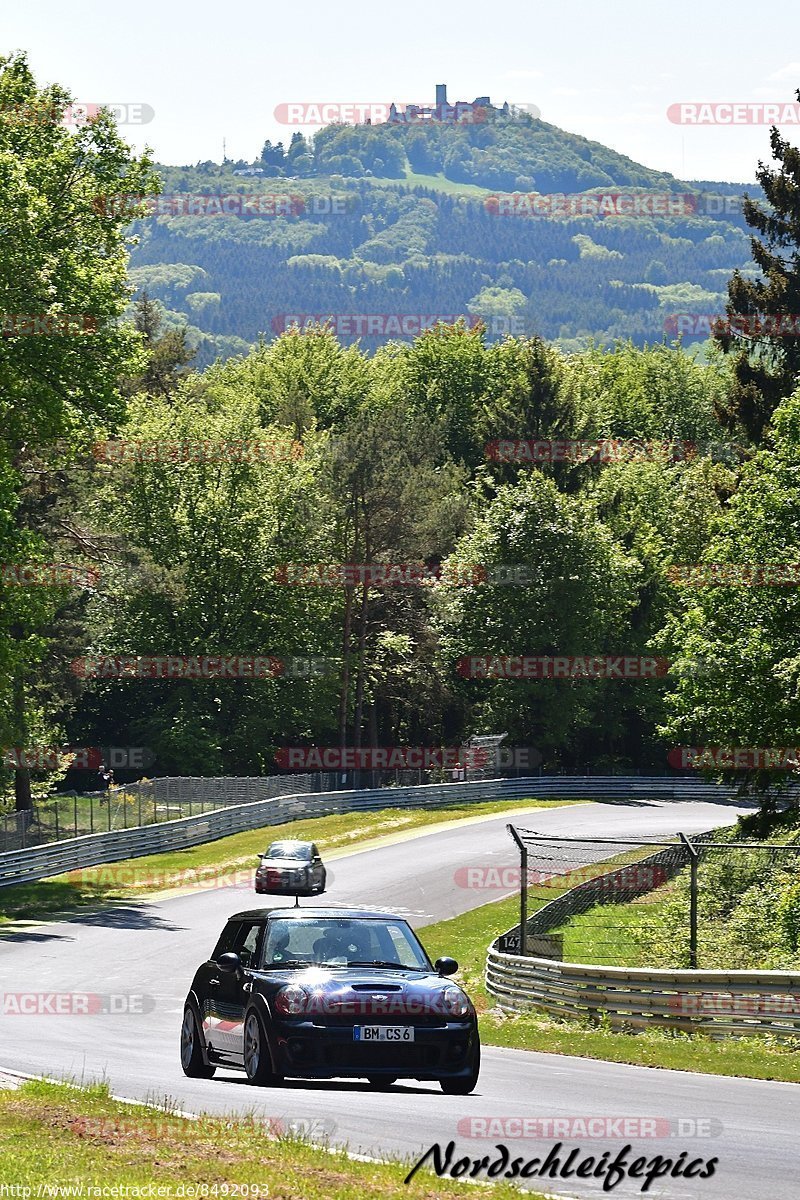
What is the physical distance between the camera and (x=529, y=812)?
66750 millimetres

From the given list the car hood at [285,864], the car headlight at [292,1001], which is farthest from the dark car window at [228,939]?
the car hood at [285,864]

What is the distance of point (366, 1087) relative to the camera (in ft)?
49.3

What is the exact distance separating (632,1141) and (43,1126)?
4651 mm

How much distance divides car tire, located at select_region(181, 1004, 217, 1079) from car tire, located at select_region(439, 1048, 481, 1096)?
8.76 ft

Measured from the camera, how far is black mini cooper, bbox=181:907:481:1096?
14.1 metres

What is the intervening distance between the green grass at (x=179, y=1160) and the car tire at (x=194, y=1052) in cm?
198

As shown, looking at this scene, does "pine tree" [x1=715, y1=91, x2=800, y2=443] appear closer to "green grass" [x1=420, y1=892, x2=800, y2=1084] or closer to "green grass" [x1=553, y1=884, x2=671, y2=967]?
"green grass" [x1=553, y1=884, x2=671, y2=967]

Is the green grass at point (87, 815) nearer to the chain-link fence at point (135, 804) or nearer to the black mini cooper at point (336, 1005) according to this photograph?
the chain-link fence at point (135, 804)

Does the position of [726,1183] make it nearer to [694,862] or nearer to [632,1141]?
[632,1141]

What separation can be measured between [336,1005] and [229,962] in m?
1.39

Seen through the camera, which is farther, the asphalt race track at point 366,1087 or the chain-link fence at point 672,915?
the chain-link fence at point 672,915

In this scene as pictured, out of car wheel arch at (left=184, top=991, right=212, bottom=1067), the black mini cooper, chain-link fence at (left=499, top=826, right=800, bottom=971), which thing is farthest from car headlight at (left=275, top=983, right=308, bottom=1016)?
chain-link fence at (left=499, top=826, right=800, bottom=971)

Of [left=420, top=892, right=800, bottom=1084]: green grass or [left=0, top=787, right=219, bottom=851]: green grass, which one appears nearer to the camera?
[left=420, top=892, right=800, bottom=1084]: green grass

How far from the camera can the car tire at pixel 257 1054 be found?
565 inches
